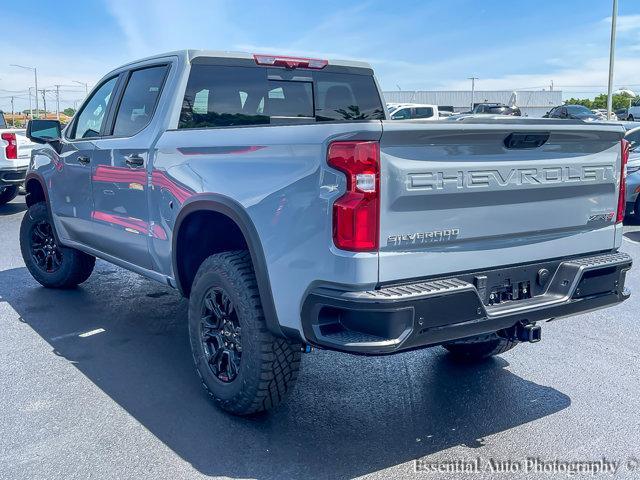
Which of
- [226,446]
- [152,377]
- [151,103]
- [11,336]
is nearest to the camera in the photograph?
[226,446]

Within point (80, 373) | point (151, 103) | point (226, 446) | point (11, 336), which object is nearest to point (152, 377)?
point (80, 373)

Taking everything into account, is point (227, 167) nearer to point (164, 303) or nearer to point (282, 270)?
point (282, 270)

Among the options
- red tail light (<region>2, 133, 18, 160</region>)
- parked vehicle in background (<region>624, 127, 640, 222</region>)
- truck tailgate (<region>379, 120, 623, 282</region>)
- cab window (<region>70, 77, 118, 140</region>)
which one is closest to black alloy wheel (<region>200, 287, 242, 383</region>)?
truck tailgate (<region>379, 120, 623, 282</region>)

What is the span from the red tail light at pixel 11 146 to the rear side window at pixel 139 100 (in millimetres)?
7483

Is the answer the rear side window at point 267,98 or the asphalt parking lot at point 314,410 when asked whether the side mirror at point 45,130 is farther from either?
the rear side window at point 267,98

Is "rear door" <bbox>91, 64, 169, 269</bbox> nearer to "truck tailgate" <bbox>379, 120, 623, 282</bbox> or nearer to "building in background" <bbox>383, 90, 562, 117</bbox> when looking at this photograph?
"truck tailgate" <bbox>379, 120, 623, 282</bbox>

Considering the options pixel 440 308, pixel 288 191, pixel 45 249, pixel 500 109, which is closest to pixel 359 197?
pixel 288 191

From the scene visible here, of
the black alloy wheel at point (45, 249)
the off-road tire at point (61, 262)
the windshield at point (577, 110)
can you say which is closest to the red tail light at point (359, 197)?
the off-road tire at point (61, 262)

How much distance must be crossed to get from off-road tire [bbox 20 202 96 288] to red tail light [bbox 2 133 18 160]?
5628 millimetres

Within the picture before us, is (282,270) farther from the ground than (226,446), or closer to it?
farther from the ground

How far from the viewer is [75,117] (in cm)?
604

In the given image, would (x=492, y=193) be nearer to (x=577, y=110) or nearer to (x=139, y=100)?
(x=139, y=100)

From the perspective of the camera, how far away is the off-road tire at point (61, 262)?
6.54 meters

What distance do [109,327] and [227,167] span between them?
98.2 inches
